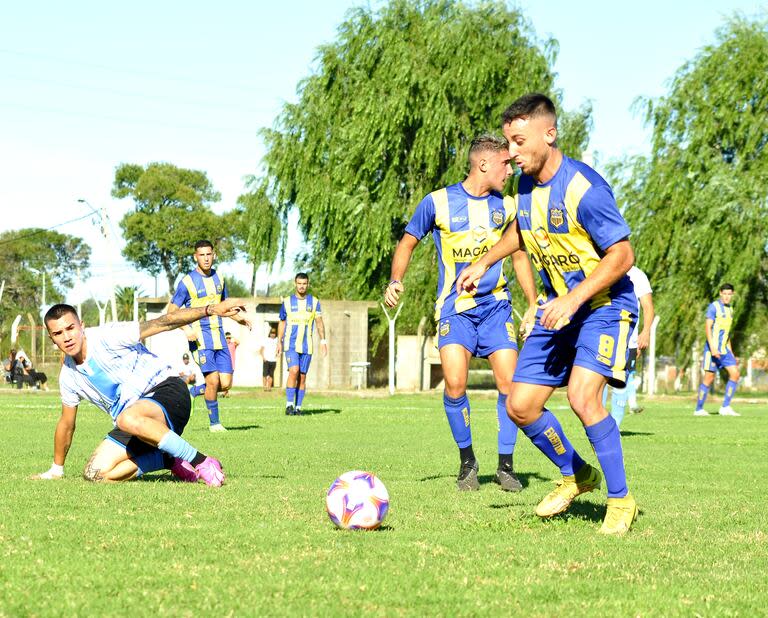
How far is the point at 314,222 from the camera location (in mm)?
37875

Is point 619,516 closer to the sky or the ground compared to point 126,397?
closer to the ground

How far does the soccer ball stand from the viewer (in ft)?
19.7

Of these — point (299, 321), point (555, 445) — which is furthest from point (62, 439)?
point (299, 321)

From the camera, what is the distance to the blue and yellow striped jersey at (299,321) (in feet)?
65.3

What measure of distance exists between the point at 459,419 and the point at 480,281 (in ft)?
3.41

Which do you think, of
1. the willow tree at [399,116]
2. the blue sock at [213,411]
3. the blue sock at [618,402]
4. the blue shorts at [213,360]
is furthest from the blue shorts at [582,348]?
the willow tree at [399,116]

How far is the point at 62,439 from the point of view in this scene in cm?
841

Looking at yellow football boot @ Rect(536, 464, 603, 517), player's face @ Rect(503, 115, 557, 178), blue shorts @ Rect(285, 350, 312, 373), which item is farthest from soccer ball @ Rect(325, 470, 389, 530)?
blue shorts @ Rect(285, 350, 312, 373)

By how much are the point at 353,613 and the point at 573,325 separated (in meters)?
2.84

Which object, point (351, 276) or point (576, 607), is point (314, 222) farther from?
point (576, 607)

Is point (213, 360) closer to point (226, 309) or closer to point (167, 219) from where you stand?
point (226, 309)

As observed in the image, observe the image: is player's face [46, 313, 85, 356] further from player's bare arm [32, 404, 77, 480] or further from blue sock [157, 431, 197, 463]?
blue sock [157, 431, 197, 463]

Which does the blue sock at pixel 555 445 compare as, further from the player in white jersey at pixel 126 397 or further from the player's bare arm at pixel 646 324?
the player's bare arm at pixel 646 324

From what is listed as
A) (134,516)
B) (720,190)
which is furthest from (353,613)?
(720,190)
